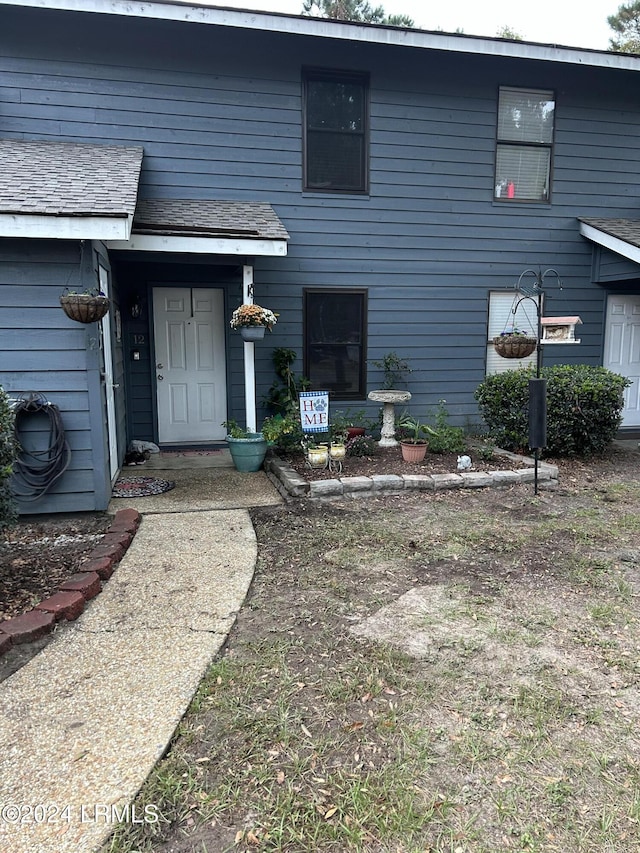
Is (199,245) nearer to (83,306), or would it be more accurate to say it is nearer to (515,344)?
(83,306)

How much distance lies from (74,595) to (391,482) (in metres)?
3.05

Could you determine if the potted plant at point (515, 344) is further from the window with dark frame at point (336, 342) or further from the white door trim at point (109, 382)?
the white door trim at point (109, 382)

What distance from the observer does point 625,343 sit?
27.7 ft

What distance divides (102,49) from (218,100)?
1.31 metres

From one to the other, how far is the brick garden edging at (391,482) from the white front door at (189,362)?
1.93 metres

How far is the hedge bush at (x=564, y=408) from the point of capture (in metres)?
6.31

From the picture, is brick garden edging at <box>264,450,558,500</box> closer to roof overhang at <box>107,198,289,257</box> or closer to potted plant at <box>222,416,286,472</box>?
potted plant at <box>222,416,286,472</box>

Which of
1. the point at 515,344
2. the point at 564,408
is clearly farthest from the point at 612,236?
the point at 515,344

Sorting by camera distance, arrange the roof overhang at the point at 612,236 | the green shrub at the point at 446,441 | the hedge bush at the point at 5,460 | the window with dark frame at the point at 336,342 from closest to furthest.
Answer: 1. the hedge bush at the point at 5,460
2. the green shrub at the point at 446,441
3. the roof overhang at the point at 612,236
4. the window with dark frame at the point at 336,342

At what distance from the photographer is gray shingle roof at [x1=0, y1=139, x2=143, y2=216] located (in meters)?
4.23

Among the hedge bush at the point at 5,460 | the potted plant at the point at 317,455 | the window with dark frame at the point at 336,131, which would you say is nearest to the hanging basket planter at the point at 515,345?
the potted plant at the point at 317,455

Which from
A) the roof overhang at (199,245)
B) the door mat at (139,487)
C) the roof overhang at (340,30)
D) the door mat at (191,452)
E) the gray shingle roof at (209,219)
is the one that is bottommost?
the door mat at (191,452)

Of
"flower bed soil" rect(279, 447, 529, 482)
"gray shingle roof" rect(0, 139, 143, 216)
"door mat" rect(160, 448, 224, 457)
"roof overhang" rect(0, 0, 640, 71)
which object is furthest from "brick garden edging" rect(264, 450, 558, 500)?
"roof overhang" rect(0, 0, 640, 71)

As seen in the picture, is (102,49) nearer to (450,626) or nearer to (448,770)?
(450,626)
